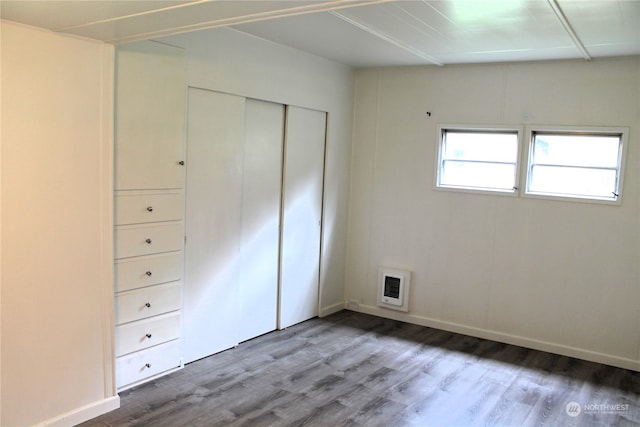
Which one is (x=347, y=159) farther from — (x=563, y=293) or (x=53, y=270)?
(x=53, y=270)

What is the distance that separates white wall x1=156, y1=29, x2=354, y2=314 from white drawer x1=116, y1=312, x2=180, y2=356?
1.64 metres

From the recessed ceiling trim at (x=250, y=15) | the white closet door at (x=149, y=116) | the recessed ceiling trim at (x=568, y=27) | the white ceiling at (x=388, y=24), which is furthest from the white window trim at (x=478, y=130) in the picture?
the recessed ceiling trim at (x=250, y=15)

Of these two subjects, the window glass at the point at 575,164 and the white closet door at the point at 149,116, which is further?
the window glass at the point at 575,164

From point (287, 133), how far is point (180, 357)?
2068mm

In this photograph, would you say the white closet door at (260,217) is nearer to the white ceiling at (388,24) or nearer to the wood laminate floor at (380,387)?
the wood laminate floor at (380,387)

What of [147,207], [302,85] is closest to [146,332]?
[147,207]

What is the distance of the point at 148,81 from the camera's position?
10.9ft

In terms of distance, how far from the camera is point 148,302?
3461 millimetres

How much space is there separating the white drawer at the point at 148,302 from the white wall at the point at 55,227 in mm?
236

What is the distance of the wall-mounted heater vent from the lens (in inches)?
205

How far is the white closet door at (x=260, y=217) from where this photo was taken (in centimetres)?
427

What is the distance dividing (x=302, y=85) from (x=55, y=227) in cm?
259

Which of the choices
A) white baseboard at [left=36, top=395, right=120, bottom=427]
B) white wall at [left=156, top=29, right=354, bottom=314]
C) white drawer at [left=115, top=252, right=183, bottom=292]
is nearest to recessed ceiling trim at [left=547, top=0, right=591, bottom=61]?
white wall at [left=156, top=29, right=354, bottom=314]

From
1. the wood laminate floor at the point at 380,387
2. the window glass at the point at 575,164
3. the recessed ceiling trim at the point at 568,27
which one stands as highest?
the recessed ceiling trim at the point at 568,27
